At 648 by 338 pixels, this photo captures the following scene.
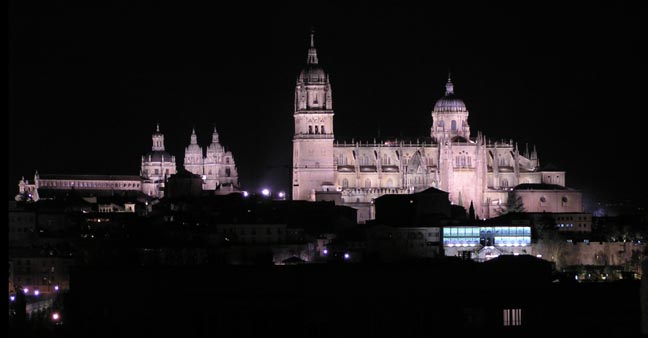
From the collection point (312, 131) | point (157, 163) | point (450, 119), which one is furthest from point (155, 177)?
point (450, 119)

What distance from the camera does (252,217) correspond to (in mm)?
71500

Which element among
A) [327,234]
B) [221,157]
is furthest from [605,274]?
[221,157]

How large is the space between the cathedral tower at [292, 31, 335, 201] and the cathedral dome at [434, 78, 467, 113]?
34.3 feet

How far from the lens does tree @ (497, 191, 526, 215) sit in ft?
289

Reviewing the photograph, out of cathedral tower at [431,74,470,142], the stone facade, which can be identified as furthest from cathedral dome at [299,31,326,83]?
the stone facade

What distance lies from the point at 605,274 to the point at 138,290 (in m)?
25.4

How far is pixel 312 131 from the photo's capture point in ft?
305

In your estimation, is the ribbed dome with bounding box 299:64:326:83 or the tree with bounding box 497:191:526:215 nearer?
the tree with bounding box 497:191:526:215

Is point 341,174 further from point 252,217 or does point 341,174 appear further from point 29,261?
point 29,261

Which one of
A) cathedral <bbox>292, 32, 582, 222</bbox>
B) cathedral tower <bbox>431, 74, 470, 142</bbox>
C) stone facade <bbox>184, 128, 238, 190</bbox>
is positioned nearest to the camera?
cathedral <bbox>292, 32, 582, 222</bbox>

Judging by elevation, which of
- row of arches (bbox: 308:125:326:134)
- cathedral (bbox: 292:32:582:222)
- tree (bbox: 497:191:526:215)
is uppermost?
row of arches (bbox: 308:125:326:134)

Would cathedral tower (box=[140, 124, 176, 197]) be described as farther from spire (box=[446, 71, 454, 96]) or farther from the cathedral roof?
spire (box=[446, 71, 454, 96])

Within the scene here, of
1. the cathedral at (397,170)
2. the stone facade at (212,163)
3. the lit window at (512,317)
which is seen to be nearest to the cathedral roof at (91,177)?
the stone facade at (212,163)

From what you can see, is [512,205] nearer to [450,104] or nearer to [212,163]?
[450,104]
